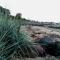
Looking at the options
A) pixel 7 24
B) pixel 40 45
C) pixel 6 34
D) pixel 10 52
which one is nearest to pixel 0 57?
pixel 10 52

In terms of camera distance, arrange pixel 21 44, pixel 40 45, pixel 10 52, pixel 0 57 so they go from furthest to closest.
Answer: pixel 40 45, pixel 21 44, pixel 10 52, pixel 0 57

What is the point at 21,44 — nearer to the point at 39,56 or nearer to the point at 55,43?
the point at 39,56

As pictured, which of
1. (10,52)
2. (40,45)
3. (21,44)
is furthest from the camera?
(40,45)

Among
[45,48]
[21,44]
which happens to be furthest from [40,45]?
[21,44]

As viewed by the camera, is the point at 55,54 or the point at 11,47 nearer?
the point at 11,47

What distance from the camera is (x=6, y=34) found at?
4.94 meters

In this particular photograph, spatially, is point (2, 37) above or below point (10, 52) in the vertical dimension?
above

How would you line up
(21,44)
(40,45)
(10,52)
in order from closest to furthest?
(10,52), (21,44), (40,45)

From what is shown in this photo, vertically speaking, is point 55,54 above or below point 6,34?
below

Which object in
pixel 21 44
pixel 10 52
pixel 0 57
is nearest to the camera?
pixel 0 57

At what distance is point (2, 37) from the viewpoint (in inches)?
185

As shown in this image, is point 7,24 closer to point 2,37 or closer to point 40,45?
point 2,37

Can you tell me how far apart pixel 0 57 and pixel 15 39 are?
3.82 feet

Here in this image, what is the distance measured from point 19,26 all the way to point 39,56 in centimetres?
83
